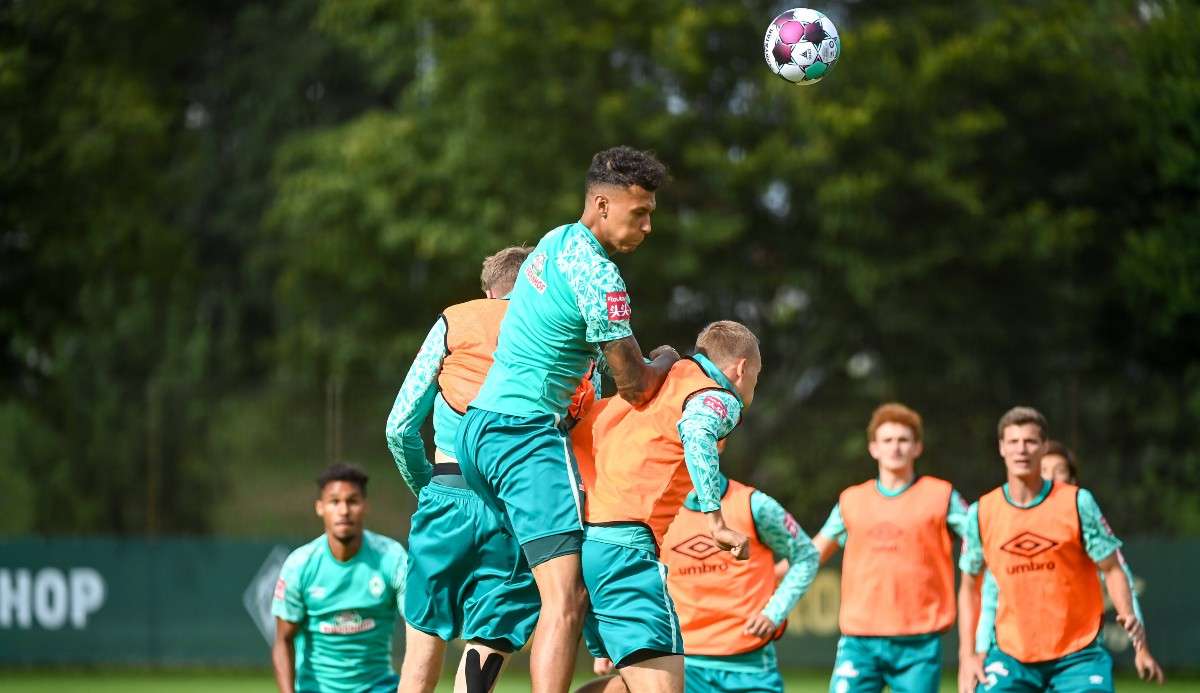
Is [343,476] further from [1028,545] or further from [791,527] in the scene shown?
[1028,545]

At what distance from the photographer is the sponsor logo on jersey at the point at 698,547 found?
8477 mm

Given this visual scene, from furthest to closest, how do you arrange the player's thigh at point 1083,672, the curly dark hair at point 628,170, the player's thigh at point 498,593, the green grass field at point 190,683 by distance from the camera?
the green grass field at point 190,683 → the player's thigh at point 1083,672 → the player's thigh at point 498,593 → the curly dark hair at point 628,170

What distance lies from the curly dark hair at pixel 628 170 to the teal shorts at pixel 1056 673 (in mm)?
3899

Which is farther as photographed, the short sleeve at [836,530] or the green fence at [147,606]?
the green fence at [147,606]

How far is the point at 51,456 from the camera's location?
62.3ft

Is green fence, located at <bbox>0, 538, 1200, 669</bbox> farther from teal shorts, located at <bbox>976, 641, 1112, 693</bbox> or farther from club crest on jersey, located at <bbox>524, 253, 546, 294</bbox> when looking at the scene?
club crest on jersey, located at <bbox>524, 253, 546, 294</bbox>

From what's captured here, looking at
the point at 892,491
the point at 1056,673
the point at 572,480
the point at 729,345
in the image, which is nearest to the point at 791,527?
the point at 892,491

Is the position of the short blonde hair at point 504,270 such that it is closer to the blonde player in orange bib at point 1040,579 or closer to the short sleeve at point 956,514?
the blonde player in orange bib at point 1040,579

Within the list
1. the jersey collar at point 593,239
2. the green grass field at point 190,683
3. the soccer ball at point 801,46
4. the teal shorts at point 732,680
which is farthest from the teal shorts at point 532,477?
the green grass field at point 190,683

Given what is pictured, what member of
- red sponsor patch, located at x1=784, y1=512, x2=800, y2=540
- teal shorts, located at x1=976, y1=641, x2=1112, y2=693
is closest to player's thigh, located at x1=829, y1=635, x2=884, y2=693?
teal shorts, located at x1=976, y1=641, x2=1112, y2=693

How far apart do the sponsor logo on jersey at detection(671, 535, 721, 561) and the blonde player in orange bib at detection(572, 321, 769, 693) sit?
177 cm

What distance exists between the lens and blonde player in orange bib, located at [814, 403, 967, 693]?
9.28m

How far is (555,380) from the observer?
6.30 metres

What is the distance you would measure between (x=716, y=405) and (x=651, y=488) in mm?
470
